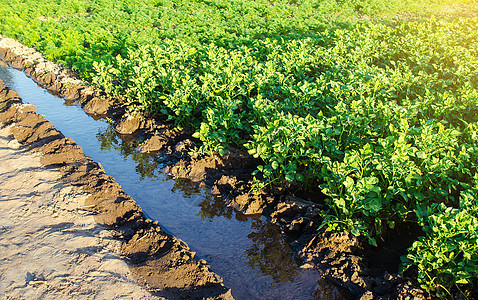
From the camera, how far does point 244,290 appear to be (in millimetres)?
4984

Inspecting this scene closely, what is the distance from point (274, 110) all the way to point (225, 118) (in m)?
1.12

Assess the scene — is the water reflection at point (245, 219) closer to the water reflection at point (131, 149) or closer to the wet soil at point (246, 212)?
the water reflection at point (131, 149)

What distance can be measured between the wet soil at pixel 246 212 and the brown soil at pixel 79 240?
0.03 metres

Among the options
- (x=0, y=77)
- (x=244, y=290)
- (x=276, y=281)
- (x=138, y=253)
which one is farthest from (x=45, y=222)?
(x=0, y=77)

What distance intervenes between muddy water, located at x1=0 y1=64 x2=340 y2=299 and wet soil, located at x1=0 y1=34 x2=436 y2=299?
20cm

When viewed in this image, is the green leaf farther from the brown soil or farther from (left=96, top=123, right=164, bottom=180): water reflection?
(left=96, top=123, right=164, bottom=180): water reflection

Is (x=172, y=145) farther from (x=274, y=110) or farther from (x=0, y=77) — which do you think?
(x=0, y=77)

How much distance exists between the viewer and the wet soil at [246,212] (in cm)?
488

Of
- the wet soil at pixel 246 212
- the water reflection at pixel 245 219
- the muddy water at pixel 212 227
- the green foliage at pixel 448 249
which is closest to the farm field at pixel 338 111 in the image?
the green foliage at pixel 448 249

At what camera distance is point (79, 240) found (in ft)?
17.0

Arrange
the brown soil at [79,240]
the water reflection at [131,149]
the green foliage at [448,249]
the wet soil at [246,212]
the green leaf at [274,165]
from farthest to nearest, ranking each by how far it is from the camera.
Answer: the water reflection at [131,149] → the green leaf at [274,165] → the wet soil at [246,212] → the brown soil at [79,240] → the green foliage at [448,249]

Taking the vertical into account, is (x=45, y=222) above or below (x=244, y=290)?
above

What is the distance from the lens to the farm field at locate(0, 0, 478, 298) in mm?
5043

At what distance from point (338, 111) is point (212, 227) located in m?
3.24
